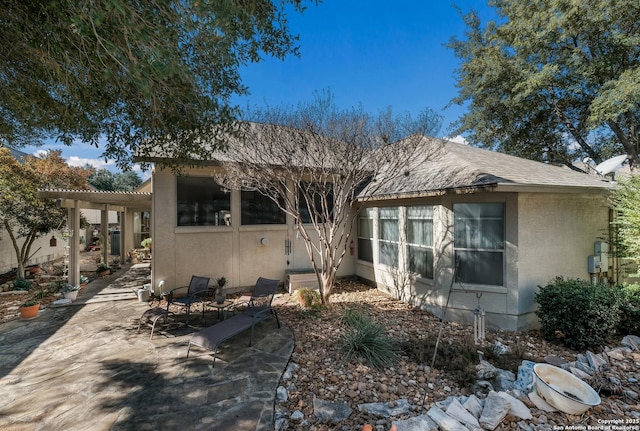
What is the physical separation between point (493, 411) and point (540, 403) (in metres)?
0.91

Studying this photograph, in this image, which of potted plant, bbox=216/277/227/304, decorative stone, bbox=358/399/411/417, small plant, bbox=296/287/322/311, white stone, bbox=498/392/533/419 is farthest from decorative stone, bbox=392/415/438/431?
potted plant, bbox=216/277/227/304

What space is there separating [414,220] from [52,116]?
332 inches

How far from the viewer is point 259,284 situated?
279 inches

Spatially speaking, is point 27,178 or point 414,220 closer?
point 414,220

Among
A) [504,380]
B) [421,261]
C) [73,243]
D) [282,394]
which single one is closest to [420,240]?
[421,261]

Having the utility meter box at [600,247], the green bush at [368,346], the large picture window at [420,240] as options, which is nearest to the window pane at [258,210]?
the large picture window at [420,240]

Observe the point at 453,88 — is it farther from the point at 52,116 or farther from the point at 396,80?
the point at 52,116

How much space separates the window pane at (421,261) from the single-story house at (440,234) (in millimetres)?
32

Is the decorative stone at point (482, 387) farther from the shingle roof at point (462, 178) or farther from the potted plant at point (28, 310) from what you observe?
the potted plant at point (28, 310)

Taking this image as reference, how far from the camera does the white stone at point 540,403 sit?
3.69 metres

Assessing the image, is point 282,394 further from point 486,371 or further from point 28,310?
point 28,310

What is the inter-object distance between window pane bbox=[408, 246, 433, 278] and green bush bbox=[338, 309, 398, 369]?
9.35 ft

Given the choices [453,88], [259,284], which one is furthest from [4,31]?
[453,88]

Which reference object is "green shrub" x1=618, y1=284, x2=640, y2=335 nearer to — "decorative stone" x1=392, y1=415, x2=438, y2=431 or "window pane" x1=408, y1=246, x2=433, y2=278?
"window pane" x1=408, y1=246, x2=433, y2=278
